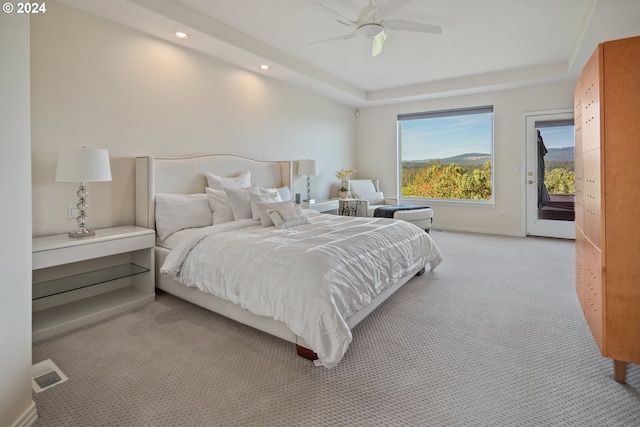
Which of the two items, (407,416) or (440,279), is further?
(440,279)

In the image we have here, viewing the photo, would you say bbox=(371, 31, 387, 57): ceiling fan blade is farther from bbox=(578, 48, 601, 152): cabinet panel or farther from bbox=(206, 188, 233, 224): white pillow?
bbox=(206, 188, 233, 224): white pillow

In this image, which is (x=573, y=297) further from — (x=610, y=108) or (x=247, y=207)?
(x=247, y=207)

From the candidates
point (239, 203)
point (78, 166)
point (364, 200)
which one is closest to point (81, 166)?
point (78, 166)

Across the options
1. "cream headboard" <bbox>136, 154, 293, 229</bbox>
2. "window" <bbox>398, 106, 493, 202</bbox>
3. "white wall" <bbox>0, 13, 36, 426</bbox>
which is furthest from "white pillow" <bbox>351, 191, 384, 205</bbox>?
"white wall" <bbox>0, 13, 36, 426</bbox>

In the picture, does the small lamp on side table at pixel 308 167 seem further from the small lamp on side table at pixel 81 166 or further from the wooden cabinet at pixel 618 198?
the wooden cabinet at pixel 618 198

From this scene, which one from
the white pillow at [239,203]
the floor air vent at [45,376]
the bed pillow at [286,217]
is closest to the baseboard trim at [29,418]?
the floor air vent at [45,376]

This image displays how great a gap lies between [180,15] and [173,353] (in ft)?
9.75

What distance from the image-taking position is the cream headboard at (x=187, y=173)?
314cm

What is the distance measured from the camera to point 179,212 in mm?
3232

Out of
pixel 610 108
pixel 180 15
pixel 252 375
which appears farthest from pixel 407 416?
pixel 180 15

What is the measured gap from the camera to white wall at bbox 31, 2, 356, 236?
2.67 meters

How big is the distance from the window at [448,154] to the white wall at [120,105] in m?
3.47

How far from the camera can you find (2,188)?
4.55ft

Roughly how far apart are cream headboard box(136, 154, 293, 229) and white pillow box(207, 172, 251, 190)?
0.11m
